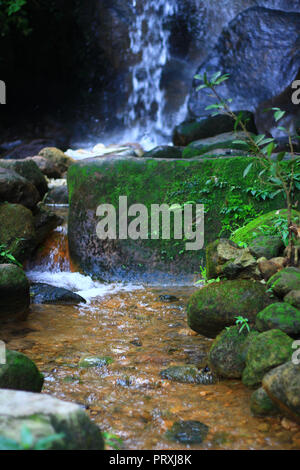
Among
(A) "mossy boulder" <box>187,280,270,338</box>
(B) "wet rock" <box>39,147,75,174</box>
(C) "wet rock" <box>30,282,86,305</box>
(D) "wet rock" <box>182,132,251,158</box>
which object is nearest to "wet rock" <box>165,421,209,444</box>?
(A) "mossy boulder" <box>187,280,270,338</box>

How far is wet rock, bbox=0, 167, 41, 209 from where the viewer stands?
20.2ft

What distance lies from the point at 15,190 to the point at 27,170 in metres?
1.29

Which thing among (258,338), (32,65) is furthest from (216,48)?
(258,338)

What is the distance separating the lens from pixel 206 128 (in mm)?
10773

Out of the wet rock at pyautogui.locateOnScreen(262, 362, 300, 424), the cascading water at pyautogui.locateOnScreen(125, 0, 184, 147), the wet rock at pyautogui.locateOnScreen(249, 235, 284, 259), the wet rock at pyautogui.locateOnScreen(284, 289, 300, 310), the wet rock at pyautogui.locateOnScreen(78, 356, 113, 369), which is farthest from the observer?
the cascading water at pyautogui.locateOnScreen(125, 0, 184, 147)

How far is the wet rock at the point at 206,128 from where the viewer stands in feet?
35.1

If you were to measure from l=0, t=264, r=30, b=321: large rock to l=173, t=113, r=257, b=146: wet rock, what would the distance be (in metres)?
7.34

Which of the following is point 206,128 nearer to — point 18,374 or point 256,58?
point 256,58

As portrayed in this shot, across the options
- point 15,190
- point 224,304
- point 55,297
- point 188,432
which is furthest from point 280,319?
point 15,190

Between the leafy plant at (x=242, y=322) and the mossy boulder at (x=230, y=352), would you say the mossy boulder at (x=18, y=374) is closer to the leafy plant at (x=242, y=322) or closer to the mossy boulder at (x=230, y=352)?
the mossy boulder at (x=230, y=352)

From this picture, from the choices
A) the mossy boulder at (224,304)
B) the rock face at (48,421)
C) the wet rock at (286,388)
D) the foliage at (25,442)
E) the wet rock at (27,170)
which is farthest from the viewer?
the wet rock at (27,170)

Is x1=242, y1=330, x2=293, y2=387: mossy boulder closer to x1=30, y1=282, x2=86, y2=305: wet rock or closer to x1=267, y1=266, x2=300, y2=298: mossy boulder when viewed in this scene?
x1=267, y1=266, x2=300, y2=298: mossy boulder

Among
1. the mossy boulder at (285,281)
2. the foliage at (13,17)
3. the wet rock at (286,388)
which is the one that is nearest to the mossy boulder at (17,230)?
the mossy boulder at (285,281)

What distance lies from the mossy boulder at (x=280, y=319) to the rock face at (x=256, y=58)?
9.77m
